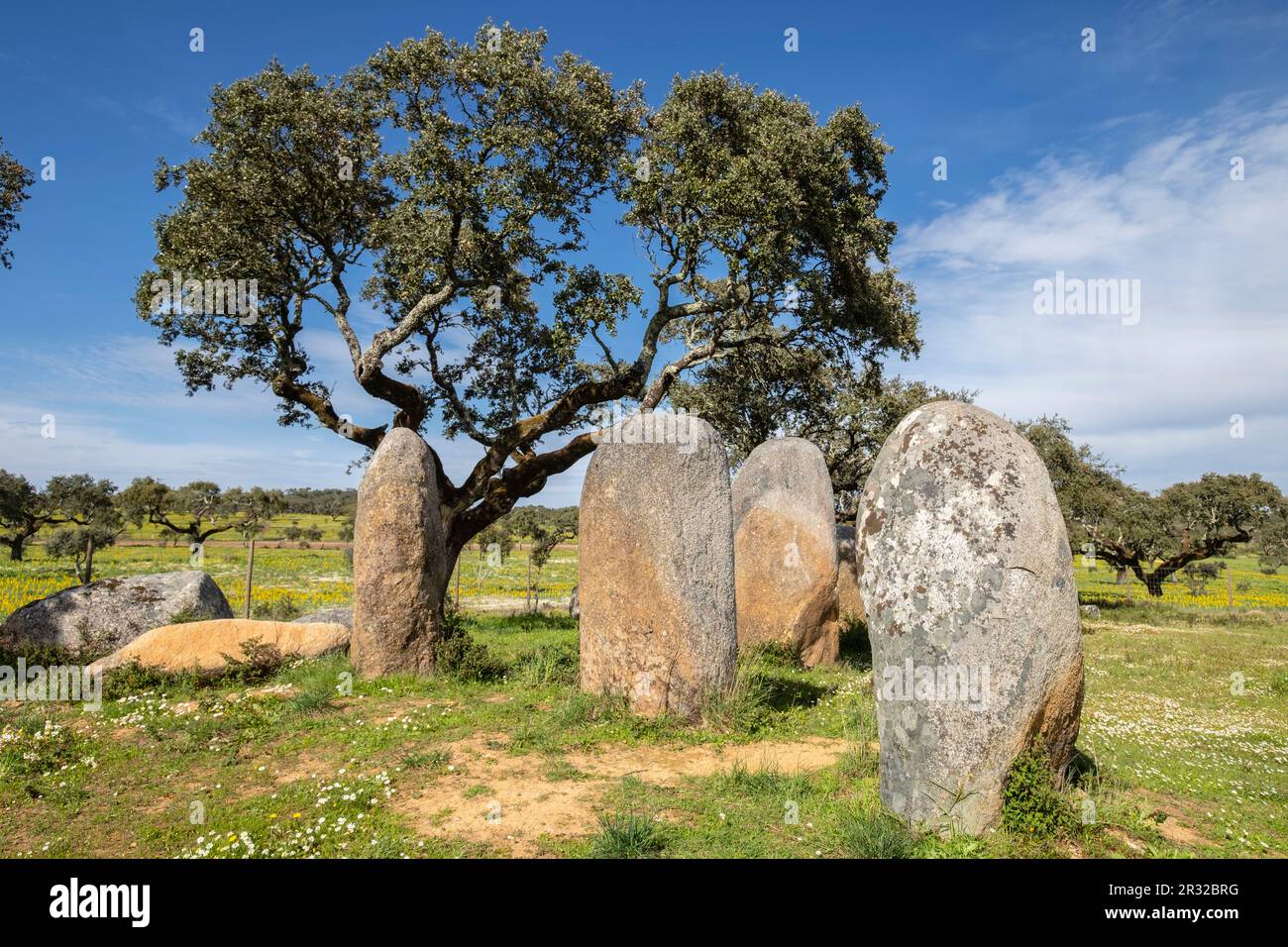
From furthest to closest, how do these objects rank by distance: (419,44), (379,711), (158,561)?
(158,561)
(419,44)
(379,711)

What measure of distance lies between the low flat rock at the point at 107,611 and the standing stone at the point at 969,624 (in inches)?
529

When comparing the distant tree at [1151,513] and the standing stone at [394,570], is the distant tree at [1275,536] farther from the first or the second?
the standing stone at [394,570]

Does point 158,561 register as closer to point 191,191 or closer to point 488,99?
point 191,191

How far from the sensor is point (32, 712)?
9.53 m

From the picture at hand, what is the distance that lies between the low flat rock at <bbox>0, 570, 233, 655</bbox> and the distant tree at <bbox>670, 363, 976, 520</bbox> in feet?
46.1

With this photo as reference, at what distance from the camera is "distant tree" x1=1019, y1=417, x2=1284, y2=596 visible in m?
30.1

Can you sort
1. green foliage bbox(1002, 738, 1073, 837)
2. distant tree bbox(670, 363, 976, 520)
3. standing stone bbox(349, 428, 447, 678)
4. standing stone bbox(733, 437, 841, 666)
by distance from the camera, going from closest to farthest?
green foliage bbox(1002, 738, 1073, 837)
standing stone bbox(349, 428, 447, 678)
standing stone bbox(733, 437, 841, 666)
distant tree bbox(670, 363, 976, 520)

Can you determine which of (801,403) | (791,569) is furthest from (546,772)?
(801,403)

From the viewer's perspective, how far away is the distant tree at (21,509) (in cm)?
4069

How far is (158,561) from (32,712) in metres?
39.5

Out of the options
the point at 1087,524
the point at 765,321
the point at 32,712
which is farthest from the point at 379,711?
the point at 1087,524

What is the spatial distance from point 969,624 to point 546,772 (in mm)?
4394

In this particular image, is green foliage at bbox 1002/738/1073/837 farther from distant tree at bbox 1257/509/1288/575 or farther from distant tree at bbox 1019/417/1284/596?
distant tree at bbox 1257/509/1288/575

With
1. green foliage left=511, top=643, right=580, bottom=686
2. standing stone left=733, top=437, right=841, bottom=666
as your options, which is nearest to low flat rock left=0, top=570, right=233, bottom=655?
green foliage left=511, top=643, right=580, bottom=686
